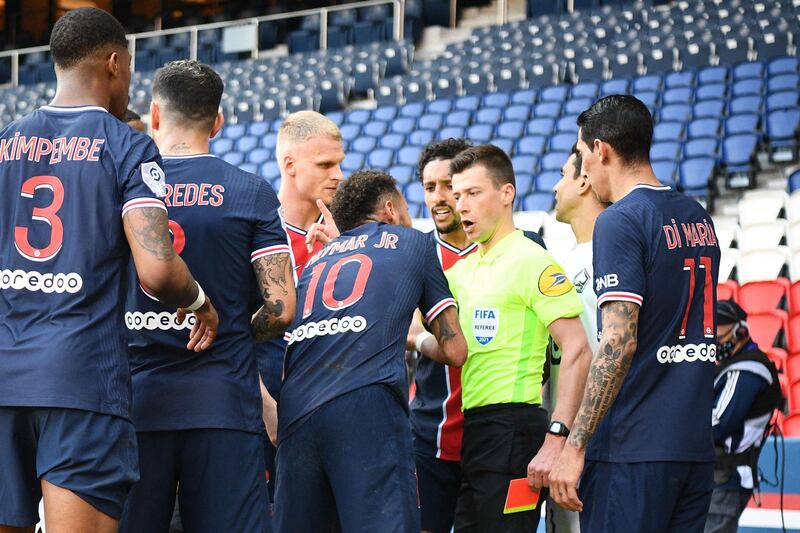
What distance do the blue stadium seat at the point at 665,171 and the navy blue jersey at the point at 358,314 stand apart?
8.95m

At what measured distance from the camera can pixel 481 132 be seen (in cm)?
1552

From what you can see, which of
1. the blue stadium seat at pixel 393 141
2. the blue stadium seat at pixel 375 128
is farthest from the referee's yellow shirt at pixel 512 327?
the blue stadium seat at pixel 375 128

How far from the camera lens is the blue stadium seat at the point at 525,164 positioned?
46.4 ft

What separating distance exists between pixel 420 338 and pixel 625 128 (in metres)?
1.20

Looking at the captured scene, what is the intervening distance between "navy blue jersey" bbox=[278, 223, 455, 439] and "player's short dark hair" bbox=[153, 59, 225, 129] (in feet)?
2.50

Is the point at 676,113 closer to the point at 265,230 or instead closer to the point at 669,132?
the point at 669,132

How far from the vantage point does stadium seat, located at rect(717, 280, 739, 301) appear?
963 cm

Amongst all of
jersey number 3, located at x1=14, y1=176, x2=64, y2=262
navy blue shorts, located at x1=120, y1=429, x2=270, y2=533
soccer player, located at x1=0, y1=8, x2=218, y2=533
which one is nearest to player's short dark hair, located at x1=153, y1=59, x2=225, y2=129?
soccer player, located at x1=0, y1=8, x2=218, y2=533

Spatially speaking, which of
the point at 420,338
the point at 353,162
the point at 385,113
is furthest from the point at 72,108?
the point at 385,113

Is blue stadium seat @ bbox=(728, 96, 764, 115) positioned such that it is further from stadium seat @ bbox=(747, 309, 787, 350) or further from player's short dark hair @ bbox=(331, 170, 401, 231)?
player's short dark hair @ bbox=(331, 170, 401, 231)

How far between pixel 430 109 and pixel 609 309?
14.0 metres

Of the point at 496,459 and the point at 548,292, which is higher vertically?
the point at 548,292

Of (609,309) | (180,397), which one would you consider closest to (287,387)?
(180,397)

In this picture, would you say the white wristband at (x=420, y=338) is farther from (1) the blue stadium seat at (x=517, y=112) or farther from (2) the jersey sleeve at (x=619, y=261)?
(1) the blue stadium seat at (x=517, y=112)
